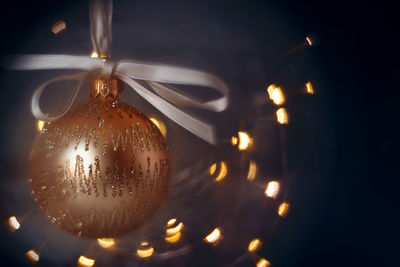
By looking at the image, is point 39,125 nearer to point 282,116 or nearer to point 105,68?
point 105,68

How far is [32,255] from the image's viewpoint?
360 millimetres

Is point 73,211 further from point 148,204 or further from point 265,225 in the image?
point 265,225

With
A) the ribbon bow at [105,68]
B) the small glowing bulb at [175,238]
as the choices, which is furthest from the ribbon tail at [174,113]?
the small glowing bulb at [175,238]

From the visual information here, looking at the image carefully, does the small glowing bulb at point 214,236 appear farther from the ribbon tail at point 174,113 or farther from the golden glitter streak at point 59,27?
the golden glitter streak at point 59,27

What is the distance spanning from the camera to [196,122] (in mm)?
332

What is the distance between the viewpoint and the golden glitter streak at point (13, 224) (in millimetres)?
356

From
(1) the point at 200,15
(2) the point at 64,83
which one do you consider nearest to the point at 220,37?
(1) the point at 200,15

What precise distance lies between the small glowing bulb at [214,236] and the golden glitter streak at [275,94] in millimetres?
131

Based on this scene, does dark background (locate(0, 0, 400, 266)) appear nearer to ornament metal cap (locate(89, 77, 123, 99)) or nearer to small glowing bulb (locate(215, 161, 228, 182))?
small glowing bulb (locate(215, 161, 228, 182))

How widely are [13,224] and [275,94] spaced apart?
0.26 metres

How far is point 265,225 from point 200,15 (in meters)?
0.20

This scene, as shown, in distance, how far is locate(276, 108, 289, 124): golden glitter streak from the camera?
37 centimetres

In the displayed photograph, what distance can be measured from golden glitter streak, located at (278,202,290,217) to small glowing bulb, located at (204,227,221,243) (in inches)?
2.4

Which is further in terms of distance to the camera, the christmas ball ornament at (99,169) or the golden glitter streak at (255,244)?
the golden glitter streak at (255,244)
